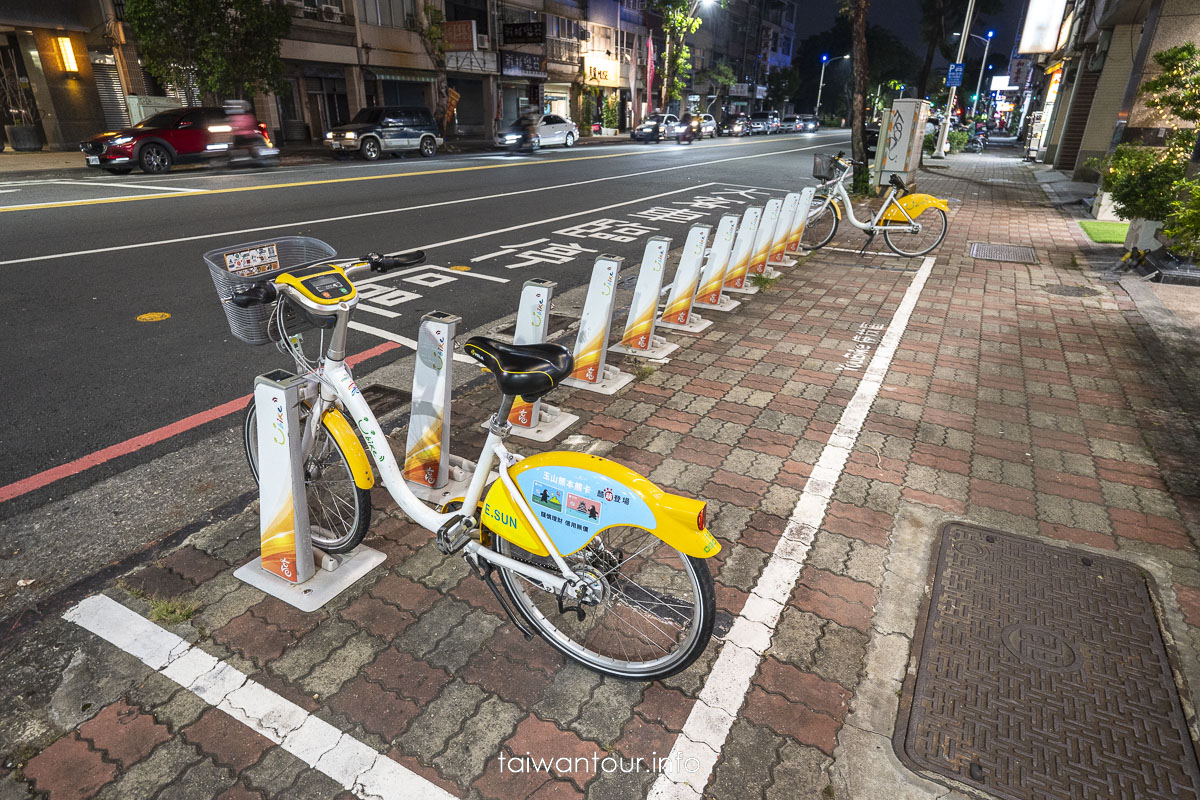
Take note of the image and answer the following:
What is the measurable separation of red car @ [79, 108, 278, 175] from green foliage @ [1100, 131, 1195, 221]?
21.5 meters

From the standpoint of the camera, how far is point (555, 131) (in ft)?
109

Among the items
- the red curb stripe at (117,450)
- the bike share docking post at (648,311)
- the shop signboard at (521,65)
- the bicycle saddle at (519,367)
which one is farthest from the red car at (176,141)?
the shop signboard at (521,65)

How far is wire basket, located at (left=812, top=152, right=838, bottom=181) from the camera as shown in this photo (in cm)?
1123

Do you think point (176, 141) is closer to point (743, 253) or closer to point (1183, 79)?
point (743, 253)

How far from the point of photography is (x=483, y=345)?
246cm

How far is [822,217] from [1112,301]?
4.61 metres

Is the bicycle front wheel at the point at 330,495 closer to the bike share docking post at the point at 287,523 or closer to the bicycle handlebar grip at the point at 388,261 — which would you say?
the bike share docking post at the point at 287,523

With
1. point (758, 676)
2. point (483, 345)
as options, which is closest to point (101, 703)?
point (483, 345)

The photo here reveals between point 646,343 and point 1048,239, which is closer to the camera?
point 646,343

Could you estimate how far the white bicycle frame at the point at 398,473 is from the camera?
8.34 ft

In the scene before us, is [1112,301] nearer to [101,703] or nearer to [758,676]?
[758,676]

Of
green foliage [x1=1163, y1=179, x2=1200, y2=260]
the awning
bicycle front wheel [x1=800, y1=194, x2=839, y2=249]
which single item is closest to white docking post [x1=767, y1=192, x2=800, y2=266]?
bicycle front wheel [x1=800, y1=194, x2=839, y2=249]

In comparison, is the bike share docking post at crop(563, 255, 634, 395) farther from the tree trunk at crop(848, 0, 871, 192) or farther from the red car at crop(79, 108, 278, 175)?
the red car at crop(79, 108, 278, 175)

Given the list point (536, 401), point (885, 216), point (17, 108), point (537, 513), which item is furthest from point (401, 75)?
point (537, 513)
